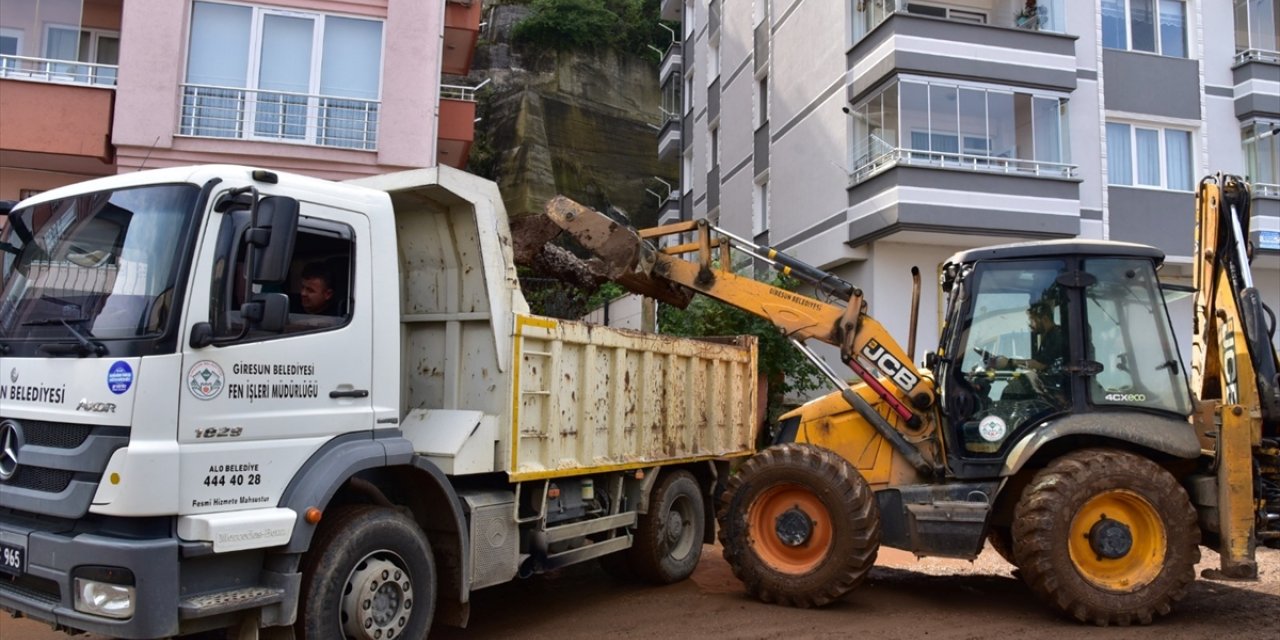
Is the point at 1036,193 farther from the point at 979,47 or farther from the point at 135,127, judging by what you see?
the point at 135,127

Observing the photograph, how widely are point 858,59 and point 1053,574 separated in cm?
1242

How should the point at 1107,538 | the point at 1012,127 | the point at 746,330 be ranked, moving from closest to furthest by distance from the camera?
the point at 1107,538 < the point at 746,330 < the point at 1012,127

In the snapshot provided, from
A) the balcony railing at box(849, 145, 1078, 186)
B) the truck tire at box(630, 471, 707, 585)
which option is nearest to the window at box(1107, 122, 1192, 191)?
the balcony railing at box(849, 145, 1078, 186)

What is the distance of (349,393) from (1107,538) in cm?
512

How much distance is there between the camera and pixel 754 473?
7.02 meters

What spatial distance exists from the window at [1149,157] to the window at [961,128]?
161 centimetres

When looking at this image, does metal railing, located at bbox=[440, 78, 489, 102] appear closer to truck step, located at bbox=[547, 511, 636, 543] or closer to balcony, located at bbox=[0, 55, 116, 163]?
balcony, located at bbox=[0, 55, 116, 163]

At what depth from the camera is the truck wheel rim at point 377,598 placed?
→ 4.53m

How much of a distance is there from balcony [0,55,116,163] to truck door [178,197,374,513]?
9027 millimetres

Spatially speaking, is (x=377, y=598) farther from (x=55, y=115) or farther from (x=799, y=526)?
(x=55, y=115)

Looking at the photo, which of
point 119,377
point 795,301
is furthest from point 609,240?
point 119,377

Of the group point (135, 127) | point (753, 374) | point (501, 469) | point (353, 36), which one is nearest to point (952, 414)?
point (753, 374)

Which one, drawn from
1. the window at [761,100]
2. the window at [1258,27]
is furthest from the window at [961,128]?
the window at [761,100]

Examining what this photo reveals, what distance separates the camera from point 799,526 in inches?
268
